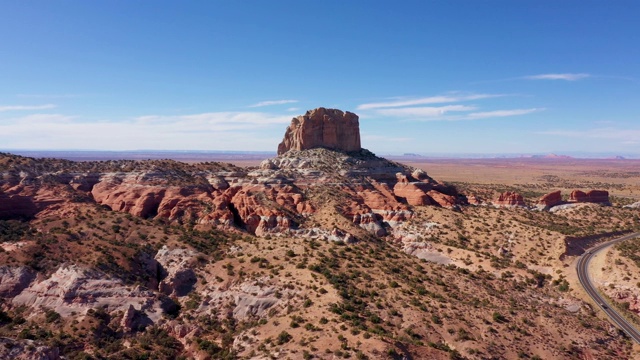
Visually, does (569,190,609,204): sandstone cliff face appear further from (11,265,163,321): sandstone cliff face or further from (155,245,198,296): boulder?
(11,265,163,321): sandstone cliff face

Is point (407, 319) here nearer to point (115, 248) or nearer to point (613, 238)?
point (115, 248)

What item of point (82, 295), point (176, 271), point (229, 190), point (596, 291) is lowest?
point (596, 291)

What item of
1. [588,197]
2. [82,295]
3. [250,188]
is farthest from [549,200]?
[82,295]

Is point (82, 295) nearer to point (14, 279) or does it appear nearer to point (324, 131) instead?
point (14, 279)

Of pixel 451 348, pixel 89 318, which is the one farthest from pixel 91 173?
pixel 451 348

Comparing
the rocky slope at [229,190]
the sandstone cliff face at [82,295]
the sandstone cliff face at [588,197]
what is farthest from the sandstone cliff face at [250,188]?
the sandstone cliff face at [588,197]

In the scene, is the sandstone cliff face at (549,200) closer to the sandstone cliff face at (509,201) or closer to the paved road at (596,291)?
the sandstone cliff face at (509,201)

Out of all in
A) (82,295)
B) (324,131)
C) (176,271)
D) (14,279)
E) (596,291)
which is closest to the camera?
(82,295)

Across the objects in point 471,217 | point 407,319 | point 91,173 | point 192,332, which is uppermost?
point 91,173
